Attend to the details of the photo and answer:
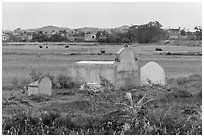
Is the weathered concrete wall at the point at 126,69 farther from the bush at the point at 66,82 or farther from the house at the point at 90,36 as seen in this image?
the house at the point at 90,36

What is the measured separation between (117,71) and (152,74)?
1450mm

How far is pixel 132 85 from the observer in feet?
38.6

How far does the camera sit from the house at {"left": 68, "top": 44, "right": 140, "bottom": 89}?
37.5 ft

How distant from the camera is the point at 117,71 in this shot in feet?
37.5

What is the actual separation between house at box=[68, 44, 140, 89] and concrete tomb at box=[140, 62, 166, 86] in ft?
1.56

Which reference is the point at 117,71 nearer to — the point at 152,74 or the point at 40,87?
the point at 152,74

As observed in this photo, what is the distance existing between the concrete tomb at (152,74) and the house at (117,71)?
0.48 m

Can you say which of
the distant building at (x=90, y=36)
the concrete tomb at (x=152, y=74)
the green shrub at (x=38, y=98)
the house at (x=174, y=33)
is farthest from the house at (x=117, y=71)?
the house at (x=174, y=33)

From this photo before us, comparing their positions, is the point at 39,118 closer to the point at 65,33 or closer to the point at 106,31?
the point at 106,31

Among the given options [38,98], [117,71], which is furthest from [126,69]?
[38,98]

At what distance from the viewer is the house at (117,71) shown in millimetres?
11422

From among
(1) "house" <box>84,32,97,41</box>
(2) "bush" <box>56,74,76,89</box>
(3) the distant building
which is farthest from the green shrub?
(1) "house" <box>84,32,97,41</box>

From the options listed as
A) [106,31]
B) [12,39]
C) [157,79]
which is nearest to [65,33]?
[106,31]

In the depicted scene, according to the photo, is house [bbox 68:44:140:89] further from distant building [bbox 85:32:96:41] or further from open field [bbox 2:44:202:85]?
distant building [bbox 85:32:96:41]
